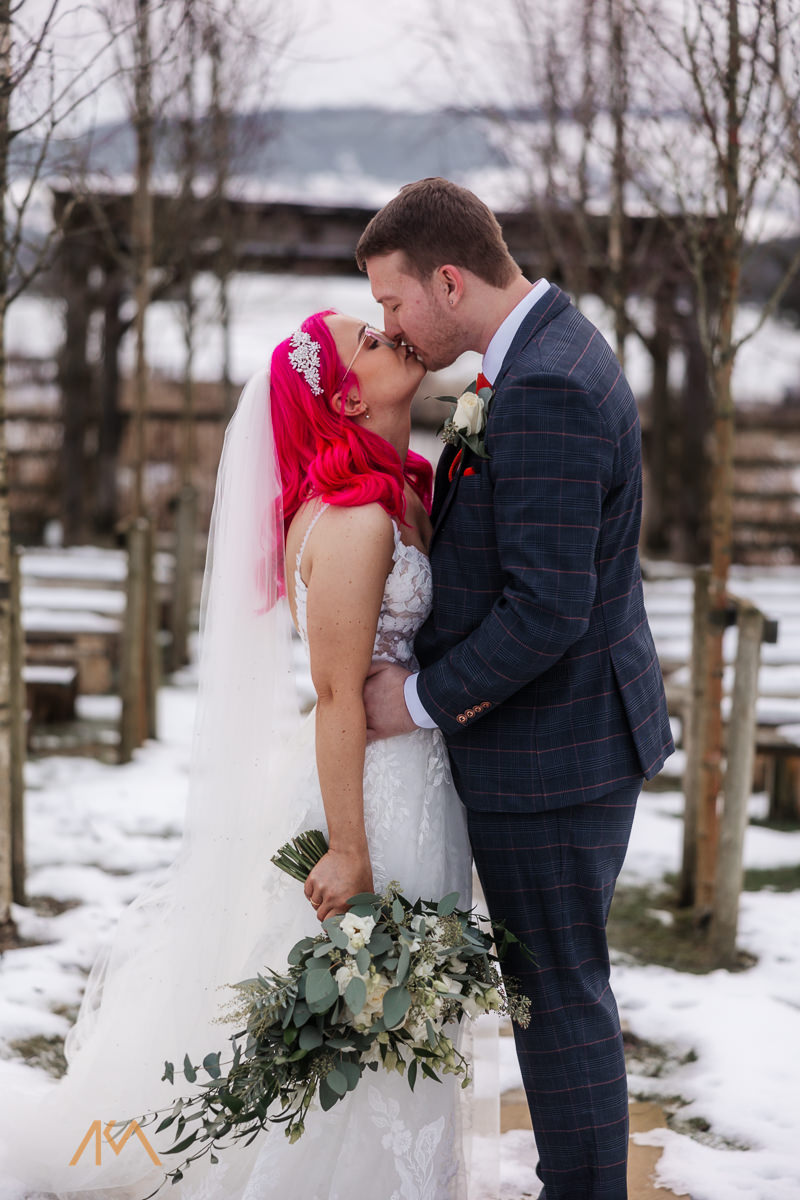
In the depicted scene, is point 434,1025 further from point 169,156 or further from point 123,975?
point 169,156

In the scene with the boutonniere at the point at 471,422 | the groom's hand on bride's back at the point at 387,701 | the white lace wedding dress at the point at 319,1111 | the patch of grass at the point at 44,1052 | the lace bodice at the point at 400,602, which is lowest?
the patch of grass at the point at 44,1052

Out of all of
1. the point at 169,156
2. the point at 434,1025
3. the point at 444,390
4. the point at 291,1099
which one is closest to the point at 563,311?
the point at 434,1025

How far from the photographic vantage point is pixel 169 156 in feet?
24.6

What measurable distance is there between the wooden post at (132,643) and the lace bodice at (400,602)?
11.7 ft

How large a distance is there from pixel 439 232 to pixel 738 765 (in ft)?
7.52

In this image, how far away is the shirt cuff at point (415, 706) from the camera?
2238 millimetres

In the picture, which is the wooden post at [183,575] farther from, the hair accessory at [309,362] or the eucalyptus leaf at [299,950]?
the eucalyptus leaf at [299,950]

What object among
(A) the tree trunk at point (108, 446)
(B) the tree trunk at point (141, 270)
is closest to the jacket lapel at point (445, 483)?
(B) the tree trunk at point (141, 270)

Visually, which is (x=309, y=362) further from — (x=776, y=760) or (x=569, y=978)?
(x=776, y=760)

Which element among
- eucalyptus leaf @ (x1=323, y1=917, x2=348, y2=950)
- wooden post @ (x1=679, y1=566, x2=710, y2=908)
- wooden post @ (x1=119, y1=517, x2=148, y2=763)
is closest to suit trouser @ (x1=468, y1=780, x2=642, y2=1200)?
eucalyptus leaf @ (x1=323, y1=917, x2=348, y2=950)

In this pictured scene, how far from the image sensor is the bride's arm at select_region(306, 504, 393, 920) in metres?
2.18

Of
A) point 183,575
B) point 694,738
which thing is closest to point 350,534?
point 694,738

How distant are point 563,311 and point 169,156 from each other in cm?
606

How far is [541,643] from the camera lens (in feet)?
6.73
